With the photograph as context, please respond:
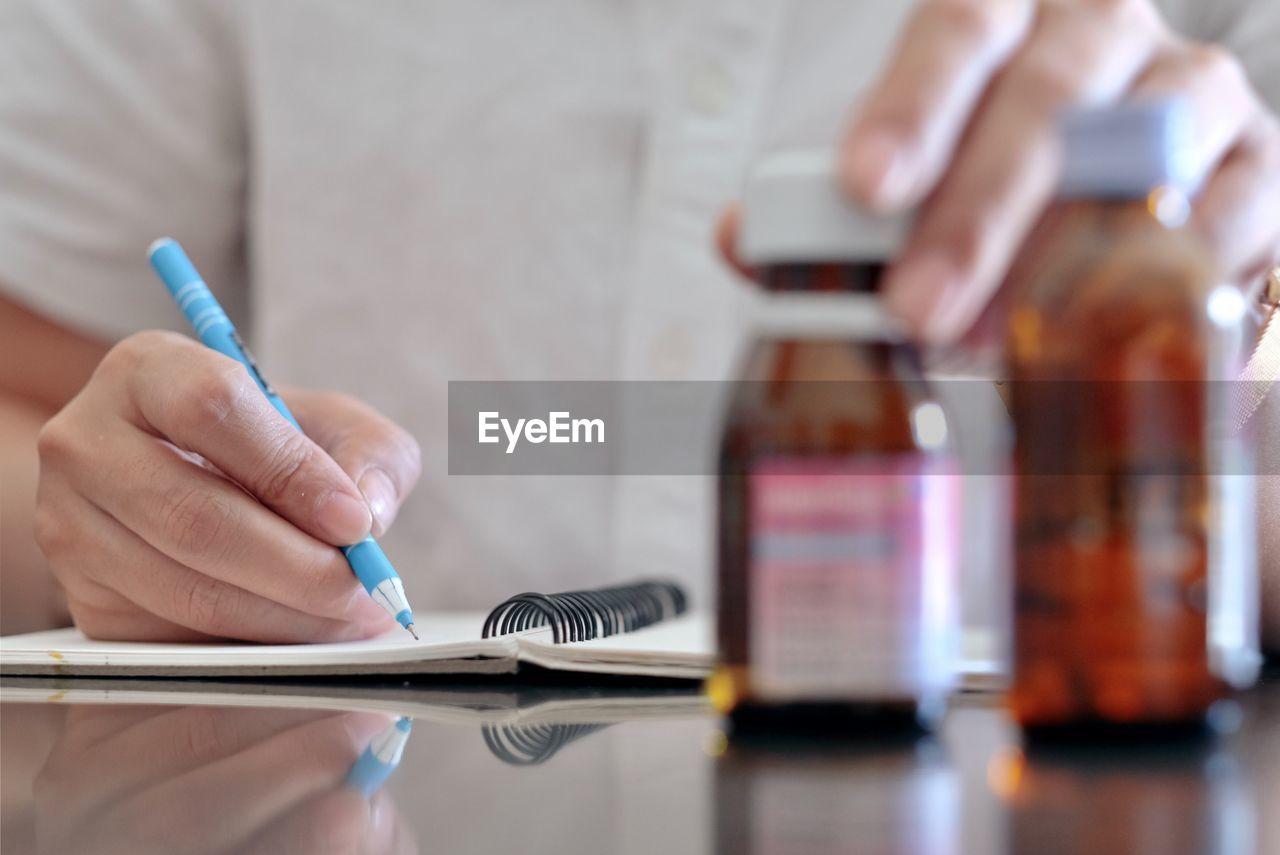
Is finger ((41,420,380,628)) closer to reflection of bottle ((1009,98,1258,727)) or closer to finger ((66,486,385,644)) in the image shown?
finger ((66,486,385,644))

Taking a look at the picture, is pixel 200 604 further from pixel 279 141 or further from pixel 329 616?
pixel 279 141

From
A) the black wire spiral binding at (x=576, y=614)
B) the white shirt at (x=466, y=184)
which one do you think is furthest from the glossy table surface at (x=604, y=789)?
the white shirt at (x=466, y=184)

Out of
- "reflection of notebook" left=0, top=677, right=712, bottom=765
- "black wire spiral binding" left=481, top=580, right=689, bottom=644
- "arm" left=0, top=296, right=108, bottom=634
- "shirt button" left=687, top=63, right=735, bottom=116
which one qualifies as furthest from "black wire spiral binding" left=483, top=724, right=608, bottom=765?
"shirt button" left=687, top=63, right=735, bottom=116

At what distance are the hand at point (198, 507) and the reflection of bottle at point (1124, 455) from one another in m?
0.34

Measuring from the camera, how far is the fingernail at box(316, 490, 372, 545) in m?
0.55

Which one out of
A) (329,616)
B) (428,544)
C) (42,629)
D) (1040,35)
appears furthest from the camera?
(428,544)

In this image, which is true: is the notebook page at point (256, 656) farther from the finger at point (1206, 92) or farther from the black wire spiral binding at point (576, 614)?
the finger at point (1206, 92)

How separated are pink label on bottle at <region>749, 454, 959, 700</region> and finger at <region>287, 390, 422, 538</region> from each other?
1.07 ft

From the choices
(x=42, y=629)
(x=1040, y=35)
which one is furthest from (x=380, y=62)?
(x=1040, y=35)

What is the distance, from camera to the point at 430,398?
3.35 ft

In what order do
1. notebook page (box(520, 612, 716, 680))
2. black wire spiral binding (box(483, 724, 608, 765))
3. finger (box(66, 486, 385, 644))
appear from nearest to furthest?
1. black wire spiral binding (box(483, 724, 608, 765))
2. notebook page (box(520, 612, 716, 680))
3. finger (box(66, 486, 385, 644))

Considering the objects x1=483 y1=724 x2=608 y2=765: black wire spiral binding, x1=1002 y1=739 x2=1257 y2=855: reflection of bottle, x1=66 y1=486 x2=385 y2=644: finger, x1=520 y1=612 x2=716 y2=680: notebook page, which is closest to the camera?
x1=1002 y1=739 x2=1257 y2=855: reflection of bottle

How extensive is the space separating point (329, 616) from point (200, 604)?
0.20 feet

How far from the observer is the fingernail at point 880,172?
11.8 inches
